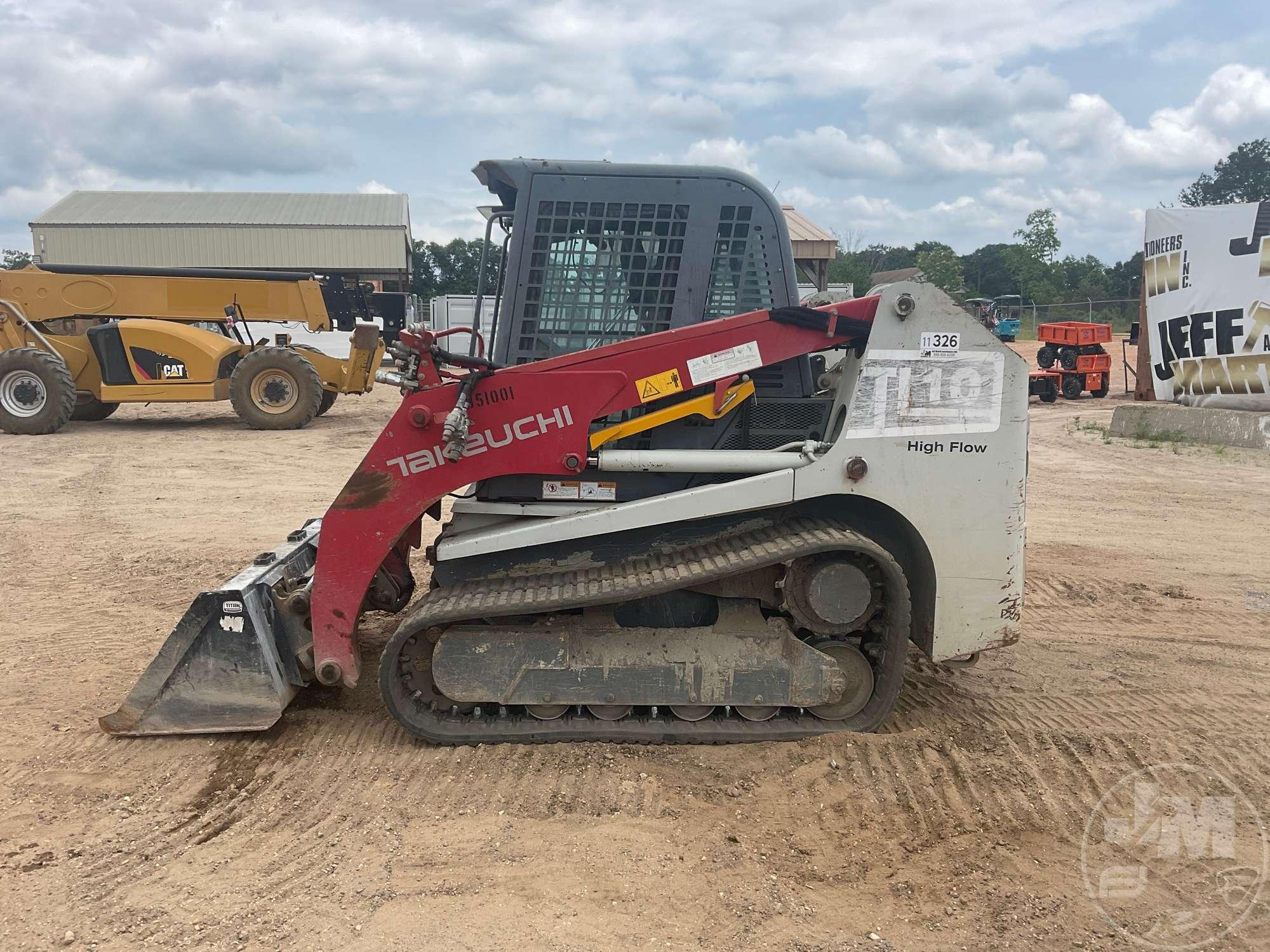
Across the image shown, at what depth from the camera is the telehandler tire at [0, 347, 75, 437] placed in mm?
13414

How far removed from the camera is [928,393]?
394cm

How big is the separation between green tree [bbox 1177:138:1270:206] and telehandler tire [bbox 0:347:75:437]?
2239 inches

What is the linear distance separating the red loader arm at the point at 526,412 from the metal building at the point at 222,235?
40874 millimetres

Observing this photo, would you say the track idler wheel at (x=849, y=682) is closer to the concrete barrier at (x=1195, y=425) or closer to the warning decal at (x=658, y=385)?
the warning decal at (x=658, y=385)

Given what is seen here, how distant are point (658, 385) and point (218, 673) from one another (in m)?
2.29

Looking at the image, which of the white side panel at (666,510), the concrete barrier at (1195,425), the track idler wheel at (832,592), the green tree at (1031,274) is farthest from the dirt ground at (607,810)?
the green tree at (1031,274)

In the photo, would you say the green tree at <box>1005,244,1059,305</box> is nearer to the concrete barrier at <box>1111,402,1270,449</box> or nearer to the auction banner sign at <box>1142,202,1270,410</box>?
the auction banner sign at <box>1142,202,1270,410</box>

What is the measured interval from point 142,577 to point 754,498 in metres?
4.85

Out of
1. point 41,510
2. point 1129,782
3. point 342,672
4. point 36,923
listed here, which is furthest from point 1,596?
point 1129,782

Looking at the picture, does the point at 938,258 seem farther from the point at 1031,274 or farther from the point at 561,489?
the point at 561,489

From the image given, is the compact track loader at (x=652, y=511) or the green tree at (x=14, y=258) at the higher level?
the green tree at (x=14, y=258)

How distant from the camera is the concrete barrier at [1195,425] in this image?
12.7 metres

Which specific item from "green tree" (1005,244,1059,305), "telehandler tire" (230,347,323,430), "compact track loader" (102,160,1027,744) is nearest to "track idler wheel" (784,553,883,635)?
"compact track loader" (102,160,1027,744)

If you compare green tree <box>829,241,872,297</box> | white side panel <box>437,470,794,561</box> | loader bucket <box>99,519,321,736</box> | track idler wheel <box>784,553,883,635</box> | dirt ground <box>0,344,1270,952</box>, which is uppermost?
green tree <box>829,241,872,297</box>
